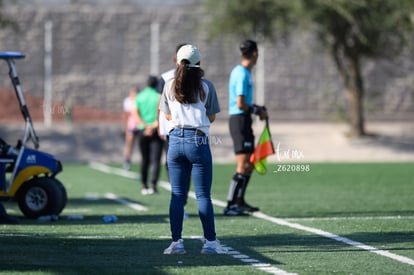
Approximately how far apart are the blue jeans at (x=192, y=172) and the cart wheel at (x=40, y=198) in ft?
14.7

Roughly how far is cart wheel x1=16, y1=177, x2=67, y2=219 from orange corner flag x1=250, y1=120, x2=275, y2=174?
2.59 m

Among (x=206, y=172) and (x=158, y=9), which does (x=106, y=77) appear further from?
(x=206, y=172)

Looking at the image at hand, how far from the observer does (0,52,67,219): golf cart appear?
14.8 m

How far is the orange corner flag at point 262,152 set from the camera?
1524cm

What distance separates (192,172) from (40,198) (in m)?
4.73

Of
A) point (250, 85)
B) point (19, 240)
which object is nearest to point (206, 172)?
point (19, 240)

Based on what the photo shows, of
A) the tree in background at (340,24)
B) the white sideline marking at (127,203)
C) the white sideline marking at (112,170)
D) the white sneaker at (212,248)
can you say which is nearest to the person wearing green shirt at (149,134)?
the white sideline marking at (127,203)

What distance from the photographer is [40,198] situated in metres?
14.9

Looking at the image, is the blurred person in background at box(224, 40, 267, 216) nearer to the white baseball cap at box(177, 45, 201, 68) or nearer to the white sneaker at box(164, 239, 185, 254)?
the white baseball cap at box(177, 45, 201, 68)

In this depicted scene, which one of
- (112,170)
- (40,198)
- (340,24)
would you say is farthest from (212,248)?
(340,24)

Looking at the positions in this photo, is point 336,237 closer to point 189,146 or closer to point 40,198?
point 189,146

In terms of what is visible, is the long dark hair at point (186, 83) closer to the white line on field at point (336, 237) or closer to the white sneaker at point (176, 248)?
the white sneaker at point (176, 248)

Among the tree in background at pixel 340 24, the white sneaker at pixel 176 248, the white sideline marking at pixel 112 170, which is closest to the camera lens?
the white sneaker at pixel 176 248

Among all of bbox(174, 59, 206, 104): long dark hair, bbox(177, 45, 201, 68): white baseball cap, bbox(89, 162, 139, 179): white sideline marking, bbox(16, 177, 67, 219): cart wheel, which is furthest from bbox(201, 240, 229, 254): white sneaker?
bbox(89, 162, 139, 179): white sideline marking
